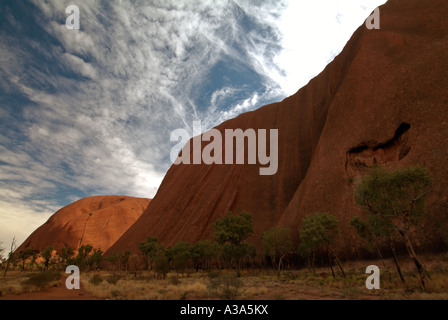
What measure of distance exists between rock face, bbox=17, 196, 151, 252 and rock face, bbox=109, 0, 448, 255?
48625 millimetres

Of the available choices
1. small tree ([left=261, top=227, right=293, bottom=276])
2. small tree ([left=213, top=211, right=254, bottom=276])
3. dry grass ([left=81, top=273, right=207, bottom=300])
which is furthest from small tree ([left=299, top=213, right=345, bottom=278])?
dry grass ([left=81, top=273, right=207, bottom=300])

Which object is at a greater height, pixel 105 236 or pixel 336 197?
pixel 336 197

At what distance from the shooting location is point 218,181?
58.6 metres

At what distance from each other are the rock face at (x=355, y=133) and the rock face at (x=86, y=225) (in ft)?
160

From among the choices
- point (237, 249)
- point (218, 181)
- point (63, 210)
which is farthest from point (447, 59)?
point (63, 210)

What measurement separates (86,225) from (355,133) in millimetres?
107714

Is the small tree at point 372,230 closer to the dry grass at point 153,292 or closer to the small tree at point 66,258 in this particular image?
the dry grass at point 153,292

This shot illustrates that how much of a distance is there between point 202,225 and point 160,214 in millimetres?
17896

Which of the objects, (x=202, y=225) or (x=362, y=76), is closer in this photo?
(x=362, y=76)

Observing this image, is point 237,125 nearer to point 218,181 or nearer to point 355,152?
point 218,181

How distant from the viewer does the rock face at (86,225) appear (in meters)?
93.9

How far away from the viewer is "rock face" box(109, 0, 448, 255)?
81.8 ft

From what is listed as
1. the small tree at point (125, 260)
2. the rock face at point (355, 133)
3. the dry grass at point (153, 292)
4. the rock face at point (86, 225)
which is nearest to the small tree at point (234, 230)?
the rock face at point (355, 133)

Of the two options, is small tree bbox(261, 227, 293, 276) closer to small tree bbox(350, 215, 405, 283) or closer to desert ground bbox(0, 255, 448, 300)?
desert ground bbox(0, 255, 448, 300)
